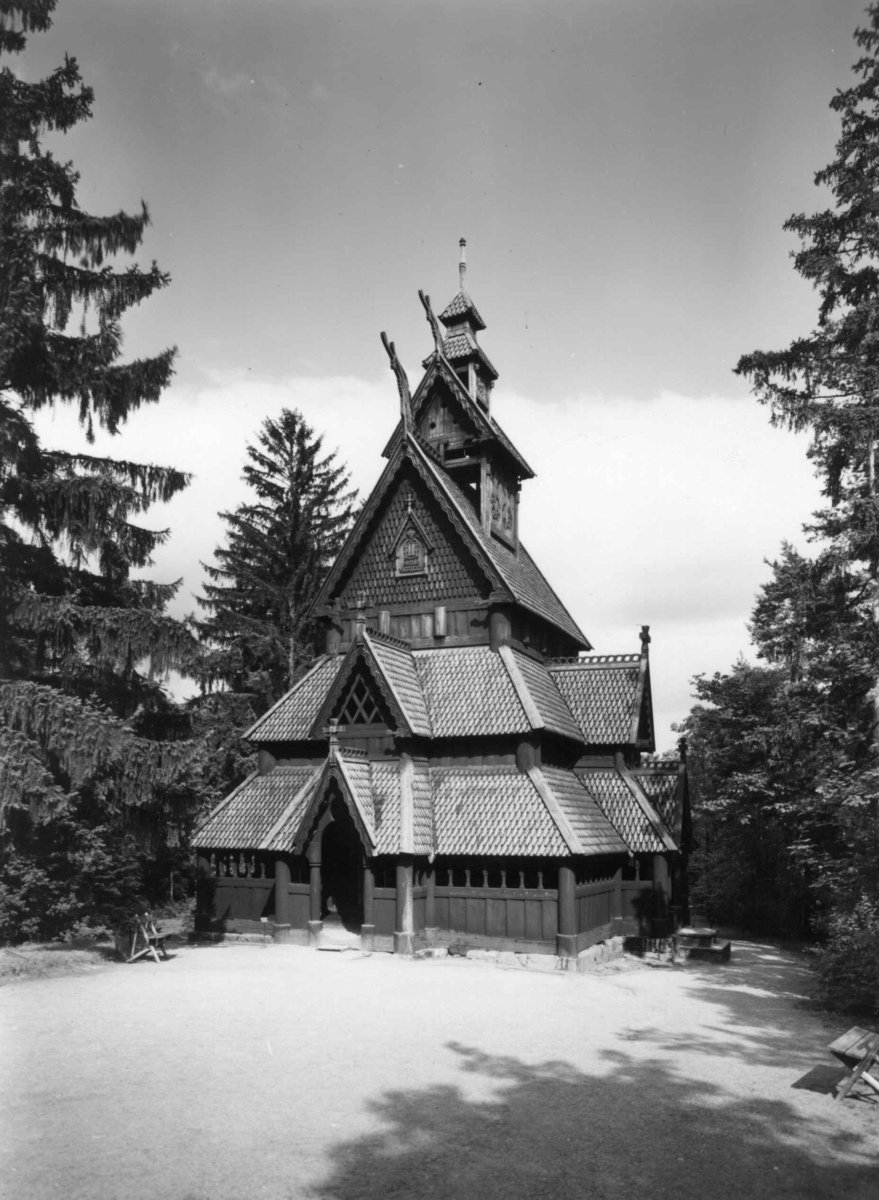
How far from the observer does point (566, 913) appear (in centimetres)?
1959

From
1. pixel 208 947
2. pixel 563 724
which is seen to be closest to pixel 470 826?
pixel 563 724

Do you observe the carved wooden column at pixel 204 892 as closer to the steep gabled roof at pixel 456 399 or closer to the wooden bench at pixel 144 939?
the wooden bench at pixel 144 939

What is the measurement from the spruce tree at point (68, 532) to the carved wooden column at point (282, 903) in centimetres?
409

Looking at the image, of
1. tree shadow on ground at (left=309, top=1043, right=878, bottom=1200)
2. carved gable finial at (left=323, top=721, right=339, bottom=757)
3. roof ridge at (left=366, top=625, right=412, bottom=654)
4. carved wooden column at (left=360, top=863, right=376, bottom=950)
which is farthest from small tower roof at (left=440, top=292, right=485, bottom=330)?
tree shadow on ground at (left=309, top=1043, right=878, bottom=1200)

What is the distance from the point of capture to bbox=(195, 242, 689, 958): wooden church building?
2038 cm

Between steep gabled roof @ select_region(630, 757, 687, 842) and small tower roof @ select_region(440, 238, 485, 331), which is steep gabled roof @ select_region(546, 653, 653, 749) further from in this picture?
small tower roof @ select_region(440, 238, 485, 331)

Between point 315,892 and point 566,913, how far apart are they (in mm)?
5933

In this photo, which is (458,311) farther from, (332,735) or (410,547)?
(332,735)

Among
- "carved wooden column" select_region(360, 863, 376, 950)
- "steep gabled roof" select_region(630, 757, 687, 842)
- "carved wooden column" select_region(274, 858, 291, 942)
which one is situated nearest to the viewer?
"carved wooden column" select_region(360, 863, 376, 950)

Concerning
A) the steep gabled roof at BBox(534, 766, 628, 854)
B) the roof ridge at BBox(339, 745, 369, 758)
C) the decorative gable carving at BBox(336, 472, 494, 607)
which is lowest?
the steep gabled roof at BBox(534, 766, 628, 854)

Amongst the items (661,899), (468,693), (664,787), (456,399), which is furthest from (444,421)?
(661,899)

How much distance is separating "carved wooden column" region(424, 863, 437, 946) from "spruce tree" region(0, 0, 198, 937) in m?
6.31

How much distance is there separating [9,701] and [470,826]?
10568 millimetres

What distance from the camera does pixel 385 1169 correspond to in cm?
773
